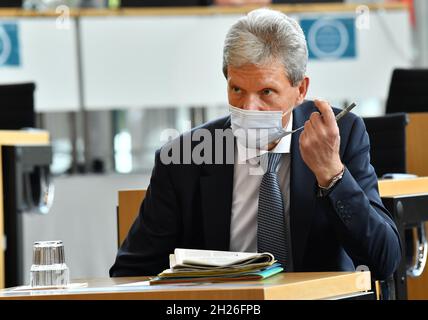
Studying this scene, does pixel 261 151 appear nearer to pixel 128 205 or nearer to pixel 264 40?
pixel 264 40

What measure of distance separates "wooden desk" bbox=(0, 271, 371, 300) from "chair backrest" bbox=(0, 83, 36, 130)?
361 centimetres

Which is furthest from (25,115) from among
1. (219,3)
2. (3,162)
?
(219,3)

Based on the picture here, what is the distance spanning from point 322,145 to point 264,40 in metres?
0.33

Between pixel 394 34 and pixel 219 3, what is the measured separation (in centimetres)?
147

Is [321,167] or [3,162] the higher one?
[321,167]

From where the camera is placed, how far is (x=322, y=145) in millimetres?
2045

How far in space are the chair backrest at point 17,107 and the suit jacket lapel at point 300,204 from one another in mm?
3262

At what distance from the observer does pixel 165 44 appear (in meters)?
7.61

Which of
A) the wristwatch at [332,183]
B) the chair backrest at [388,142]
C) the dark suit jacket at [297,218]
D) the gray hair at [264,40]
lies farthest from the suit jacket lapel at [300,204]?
the chair backrest at [388,142]

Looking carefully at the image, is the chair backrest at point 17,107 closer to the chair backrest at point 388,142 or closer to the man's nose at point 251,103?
the chair backrest at point 388,142

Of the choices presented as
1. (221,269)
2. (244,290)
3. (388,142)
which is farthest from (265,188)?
(388,142)

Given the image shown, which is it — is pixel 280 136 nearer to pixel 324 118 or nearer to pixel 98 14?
pixel 324 118

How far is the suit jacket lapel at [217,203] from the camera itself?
2279 millimetres

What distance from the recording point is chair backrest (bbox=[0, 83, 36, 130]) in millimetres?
5281
